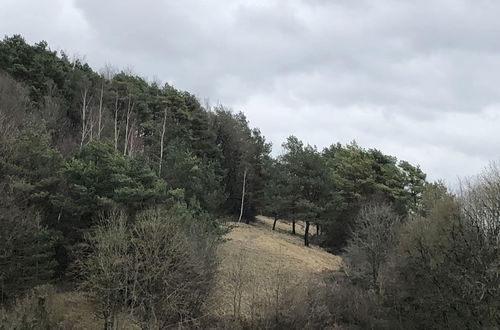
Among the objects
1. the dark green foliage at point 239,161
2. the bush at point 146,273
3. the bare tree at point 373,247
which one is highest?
the dark green foliage at point 239,161

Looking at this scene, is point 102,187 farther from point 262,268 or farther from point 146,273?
point 262,268

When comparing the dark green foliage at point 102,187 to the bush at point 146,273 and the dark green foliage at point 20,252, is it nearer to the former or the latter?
the bush at point 146,273

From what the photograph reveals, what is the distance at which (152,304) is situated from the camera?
2248 cm

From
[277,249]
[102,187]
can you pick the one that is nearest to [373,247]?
[277,249]

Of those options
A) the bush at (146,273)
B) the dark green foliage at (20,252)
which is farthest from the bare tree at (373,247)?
the dark green foliage at (20,252)

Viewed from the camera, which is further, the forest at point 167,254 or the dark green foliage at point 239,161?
the dark green foliage at point 239,161

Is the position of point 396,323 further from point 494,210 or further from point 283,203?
point 283,203

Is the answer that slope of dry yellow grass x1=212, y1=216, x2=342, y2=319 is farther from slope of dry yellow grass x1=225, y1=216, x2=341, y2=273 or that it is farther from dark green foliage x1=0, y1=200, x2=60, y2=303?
dark green foliage x1=0, y1=200, x2=60, y2=303

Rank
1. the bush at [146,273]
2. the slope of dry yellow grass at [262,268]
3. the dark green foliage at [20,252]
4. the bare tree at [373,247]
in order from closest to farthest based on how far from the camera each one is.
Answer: the bush at [146,273]
the dark green foliage at [20,252]
the slope of dry yellow grass at [262,268]
the bare tree at [373,247]

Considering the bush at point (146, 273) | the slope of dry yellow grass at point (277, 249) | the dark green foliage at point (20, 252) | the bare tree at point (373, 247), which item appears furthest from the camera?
the slope of dry yellow grass at point (277, 249)

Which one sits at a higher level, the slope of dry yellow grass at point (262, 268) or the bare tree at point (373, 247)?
the bare tree at point (373, 247)

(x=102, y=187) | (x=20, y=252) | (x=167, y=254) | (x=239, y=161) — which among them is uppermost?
(x=239, y=161)

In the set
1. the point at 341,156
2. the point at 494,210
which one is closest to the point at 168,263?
the point at 494,210


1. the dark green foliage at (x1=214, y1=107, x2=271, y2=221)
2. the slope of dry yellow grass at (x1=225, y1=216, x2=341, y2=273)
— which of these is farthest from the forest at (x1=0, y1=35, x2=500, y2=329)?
the dark green foliage at (x1=214, y1=107, x2=271, y2=221)
